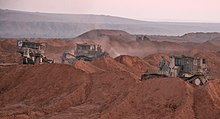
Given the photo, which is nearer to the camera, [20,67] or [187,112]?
[187,112]

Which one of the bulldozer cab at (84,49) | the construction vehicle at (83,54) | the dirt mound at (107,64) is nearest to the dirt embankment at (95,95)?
the dirt mound at (107,64)

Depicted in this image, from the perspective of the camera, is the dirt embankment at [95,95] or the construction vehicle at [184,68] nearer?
the dirt embankment at [95,95]

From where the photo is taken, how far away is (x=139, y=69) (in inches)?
1897

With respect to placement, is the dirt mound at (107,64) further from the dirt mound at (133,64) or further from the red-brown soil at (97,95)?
the red-brown soil at (97,95)

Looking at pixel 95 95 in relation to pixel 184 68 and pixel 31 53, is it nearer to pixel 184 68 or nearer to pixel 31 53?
pixel 184 68

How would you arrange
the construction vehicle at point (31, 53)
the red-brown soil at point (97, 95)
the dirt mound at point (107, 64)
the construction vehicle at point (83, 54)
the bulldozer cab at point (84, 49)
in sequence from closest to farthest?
the red-brown soil at point (97, 95)
the construction vehicle at point (31, 53)
the dirt mound at point (107, 64)
the construction vehicle at point (83, 54)
the bulldozer cab at point (84, 49)

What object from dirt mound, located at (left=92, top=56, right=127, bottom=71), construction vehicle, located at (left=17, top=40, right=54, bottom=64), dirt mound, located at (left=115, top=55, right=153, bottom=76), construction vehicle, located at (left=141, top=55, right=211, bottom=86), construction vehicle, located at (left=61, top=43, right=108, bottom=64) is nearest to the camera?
construction vehicle, located at (left=141, top=55, right=211, bottom=86)

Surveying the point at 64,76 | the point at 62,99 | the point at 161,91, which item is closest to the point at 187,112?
the point at 161,91

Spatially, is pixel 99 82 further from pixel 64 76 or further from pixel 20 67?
pixel 20 67

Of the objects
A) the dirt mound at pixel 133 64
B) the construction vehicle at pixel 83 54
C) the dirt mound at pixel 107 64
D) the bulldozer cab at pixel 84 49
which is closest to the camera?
the dirt mound at pixel 107 64

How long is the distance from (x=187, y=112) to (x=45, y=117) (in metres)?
7.77

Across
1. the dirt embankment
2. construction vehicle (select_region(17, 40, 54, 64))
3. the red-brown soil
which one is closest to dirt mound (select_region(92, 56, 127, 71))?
the red-brown soil

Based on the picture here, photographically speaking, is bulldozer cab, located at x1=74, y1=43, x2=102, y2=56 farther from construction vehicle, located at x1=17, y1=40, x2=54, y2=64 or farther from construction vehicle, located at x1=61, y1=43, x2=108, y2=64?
construction vehicle, located at x1=17, y1=40, x2=54, y2=64

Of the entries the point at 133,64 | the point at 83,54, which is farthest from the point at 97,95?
Result: the point at 83,54
